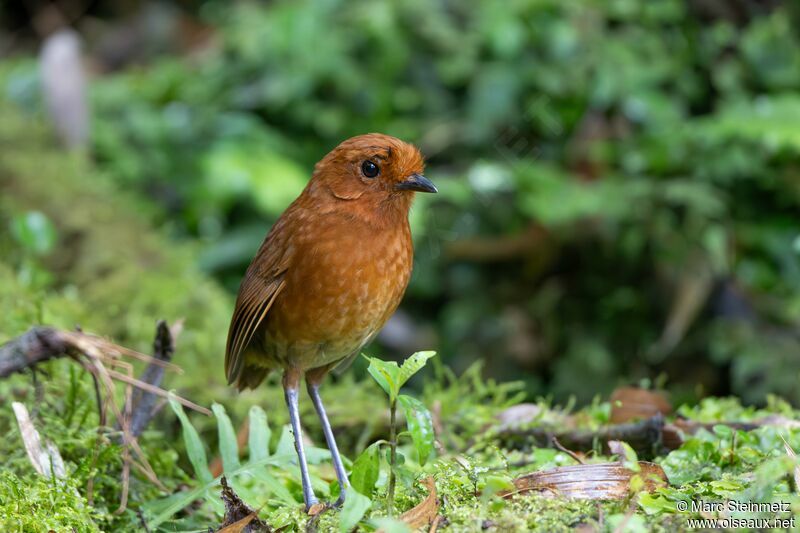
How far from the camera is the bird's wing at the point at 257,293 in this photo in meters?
3.09

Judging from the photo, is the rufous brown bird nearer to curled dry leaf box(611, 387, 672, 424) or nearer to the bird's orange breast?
the bird's orange breast

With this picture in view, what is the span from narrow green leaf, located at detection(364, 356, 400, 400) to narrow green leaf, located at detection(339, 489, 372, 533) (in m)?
0.26

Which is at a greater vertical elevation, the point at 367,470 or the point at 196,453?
the point at 367,470

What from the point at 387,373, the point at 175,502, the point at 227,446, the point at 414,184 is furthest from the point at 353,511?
the point at 414,184

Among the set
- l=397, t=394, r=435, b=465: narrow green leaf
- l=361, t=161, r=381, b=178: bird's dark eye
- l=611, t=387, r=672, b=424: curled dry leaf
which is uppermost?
l=361, t=161, r=381, b=178: bird's dark eye

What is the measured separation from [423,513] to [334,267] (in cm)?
89

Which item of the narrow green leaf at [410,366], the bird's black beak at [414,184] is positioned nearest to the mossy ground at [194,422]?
the narrow green leaf at [410,366]

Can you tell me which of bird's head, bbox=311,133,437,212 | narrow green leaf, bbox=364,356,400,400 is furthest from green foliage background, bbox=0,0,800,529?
narrow green leaf, bbox=364,356,400,400

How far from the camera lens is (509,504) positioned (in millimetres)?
2416

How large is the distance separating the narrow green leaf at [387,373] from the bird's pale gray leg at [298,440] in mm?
528

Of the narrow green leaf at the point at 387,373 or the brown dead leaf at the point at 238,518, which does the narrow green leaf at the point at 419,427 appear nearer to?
the narrow green leaf at the point at 387,373

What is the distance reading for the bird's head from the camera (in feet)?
10.2

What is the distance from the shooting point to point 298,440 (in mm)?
2904

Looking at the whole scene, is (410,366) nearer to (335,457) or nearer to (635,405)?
(335,457)
